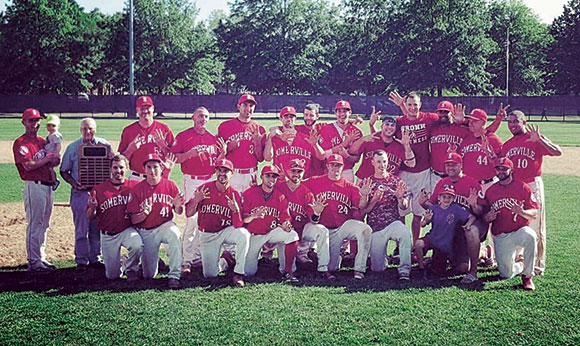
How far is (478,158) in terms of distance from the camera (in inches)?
304

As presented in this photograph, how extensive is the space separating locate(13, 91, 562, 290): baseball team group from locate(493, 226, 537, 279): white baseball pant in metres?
0.02

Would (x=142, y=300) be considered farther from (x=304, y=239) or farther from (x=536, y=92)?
(x=536, y=92)

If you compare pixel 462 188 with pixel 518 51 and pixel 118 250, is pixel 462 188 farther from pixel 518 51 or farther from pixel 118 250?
pixel 518 51

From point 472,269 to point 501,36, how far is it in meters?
63.2

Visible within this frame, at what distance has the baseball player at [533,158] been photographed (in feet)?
23.3

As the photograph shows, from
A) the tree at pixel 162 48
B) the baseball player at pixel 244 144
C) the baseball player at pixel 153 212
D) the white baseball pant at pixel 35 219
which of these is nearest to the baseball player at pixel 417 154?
the baseball player at pixel 244 144

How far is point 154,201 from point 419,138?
377cm

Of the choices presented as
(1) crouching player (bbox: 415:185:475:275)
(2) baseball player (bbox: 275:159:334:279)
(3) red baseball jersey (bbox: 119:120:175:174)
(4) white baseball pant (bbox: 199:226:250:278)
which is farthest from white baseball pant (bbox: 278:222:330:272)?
(3) red baseball jersey (bbox: 119:120:175:174)

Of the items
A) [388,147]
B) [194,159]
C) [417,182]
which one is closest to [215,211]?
[194,159]

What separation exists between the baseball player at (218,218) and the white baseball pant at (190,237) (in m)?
0.58

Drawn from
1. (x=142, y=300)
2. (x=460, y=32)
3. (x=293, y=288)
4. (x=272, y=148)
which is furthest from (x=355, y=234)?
(x=460, y=32)

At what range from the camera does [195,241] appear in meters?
7.73

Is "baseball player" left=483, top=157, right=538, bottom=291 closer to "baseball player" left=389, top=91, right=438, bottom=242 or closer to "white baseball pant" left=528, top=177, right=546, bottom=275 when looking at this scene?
"white baseball pant" left=528, top=177, right=546, bottom=275

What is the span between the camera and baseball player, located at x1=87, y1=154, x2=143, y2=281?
22.5ft
